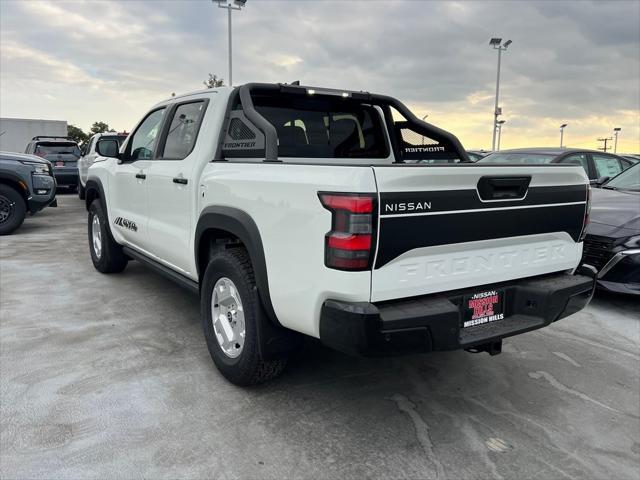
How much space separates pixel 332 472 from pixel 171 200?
2.43m

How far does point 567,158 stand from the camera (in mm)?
7398

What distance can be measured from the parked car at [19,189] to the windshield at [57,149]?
671 cm

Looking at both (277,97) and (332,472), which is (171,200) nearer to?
(277,97)

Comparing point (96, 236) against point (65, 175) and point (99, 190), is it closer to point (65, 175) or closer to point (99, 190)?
point (99, 190)

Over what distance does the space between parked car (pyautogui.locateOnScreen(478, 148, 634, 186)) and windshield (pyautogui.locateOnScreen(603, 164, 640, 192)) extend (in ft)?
1.46

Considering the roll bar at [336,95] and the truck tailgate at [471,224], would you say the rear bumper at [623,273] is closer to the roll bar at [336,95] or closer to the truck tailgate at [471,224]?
the roll bar at [336,95]

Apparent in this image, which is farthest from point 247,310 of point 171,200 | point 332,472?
point 171,200

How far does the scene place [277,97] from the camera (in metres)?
3.89

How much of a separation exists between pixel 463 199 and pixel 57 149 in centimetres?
1594

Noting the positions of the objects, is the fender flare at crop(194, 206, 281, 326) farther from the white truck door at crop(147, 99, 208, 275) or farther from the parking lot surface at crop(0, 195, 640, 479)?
the parking lot surface at crop(0, 195, 640, 479)

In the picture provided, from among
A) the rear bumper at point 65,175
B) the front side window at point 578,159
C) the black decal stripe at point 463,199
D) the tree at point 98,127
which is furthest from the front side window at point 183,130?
the tree at point 98,127

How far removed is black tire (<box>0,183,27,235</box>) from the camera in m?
9.03

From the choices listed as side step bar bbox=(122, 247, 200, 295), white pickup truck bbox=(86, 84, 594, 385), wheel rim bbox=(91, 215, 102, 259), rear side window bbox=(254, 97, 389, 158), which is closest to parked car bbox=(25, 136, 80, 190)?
wheel rim bbox=(91, 215, 102, 259)

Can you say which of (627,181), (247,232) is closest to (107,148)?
(247,232)
